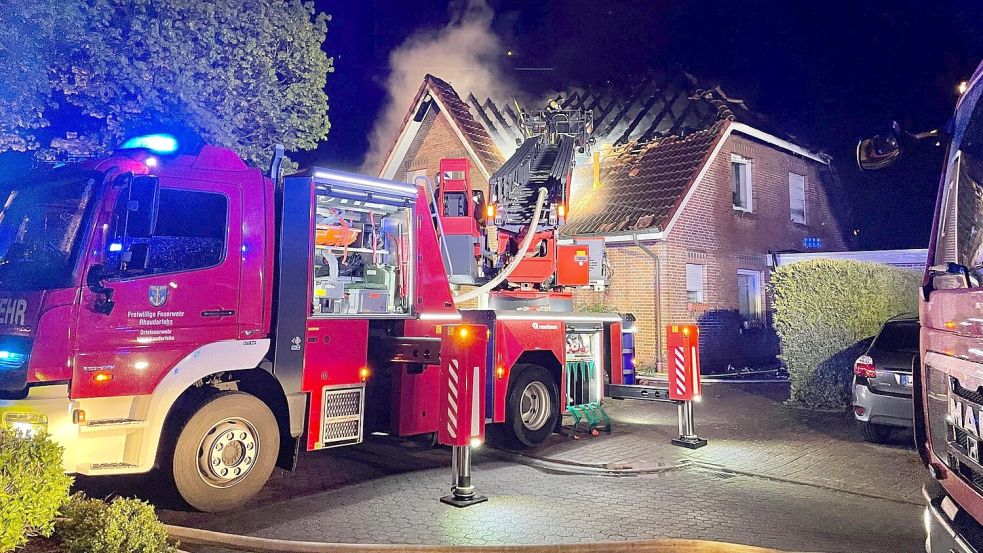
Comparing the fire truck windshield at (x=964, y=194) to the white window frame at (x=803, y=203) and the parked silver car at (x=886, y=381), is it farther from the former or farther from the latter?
the white window frame at (x=803, y=203)

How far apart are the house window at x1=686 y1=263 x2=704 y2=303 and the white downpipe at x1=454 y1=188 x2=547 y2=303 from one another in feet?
22.9

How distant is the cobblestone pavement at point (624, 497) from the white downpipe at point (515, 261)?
1902mm

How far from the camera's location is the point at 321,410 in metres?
5.97

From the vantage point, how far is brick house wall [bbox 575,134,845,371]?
47.6 feet

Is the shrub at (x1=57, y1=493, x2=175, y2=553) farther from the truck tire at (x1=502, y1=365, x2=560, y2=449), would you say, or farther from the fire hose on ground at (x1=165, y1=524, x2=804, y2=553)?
the truck tire at (x1=502, y1=365, x2=560, y2=449)

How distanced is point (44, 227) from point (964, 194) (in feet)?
20.2

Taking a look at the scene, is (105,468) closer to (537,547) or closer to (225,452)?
(225,452)

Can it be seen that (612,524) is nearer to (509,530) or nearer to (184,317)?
(509,530)

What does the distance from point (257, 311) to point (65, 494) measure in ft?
8.00

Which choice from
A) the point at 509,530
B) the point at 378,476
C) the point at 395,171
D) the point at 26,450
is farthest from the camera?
the point at 395,171

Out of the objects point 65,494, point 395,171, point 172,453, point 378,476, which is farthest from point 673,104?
point 65,494

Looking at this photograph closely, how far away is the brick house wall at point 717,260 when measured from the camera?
14.5 metres

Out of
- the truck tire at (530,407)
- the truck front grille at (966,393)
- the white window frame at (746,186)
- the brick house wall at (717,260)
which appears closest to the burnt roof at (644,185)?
the brick house wall at (717,260)

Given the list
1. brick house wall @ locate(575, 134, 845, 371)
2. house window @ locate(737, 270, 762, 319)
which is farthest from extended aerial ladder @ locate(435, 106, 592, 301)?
house window @ locate(737, 270, 762, 319)
